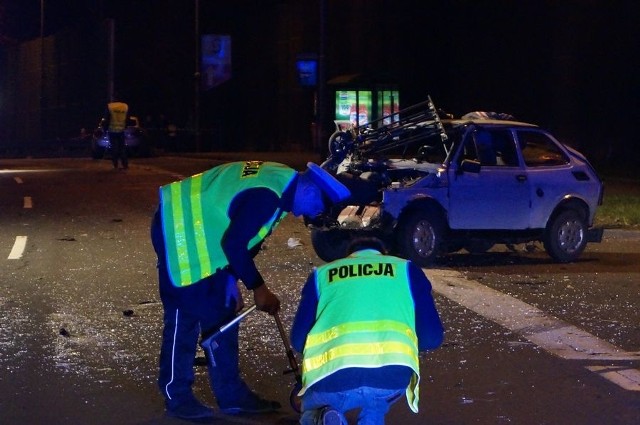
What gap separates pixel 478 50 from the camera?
3559 centimetres

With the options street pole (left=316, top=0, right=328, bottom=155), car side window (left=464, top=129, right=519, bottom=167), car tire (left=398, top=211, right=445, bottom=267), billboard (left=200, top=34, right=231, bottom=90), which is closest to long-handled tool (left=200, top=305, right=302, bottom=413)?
car tire (left=398, top=211, right=445, bottom=267)

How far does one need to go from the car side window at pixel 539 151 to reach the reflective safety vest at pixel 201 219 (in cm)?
735

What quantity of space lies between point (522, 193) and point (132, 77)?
39.8 m

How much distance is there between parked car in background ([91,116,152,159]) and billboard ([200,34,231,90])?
5852mm

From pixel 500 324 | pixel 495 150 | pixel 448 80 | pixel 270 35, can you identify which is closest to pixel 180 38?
pixel 270 35

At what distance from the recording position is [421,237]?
12570mm

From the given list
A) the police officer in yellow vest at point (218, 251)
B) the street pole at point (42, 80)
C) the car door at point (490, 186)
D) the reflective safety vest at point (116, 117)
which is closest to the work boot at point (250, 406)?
the police officer in yellow vest at point (218, 251)

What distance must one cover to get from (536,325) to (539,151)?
13.4 feet

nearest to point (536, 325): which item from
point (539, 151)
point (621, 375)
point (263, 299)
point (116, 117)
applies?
point (621, 375)

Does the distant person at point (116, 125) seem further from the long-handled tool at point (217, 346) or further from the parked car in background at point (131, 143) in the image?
the long-handled tool at point (217, 346)

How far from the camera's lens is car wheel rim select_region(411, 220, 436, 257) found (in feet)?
41.1

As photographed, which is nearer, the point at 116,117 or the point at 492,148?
the point at 492,148

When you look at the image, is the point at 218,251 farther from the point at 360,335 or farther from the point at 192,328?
the point at 360,335

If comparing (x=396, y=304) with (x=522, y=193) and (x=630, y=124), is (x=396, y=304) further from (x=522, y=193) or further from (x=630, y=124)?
(x=630, y=124)
